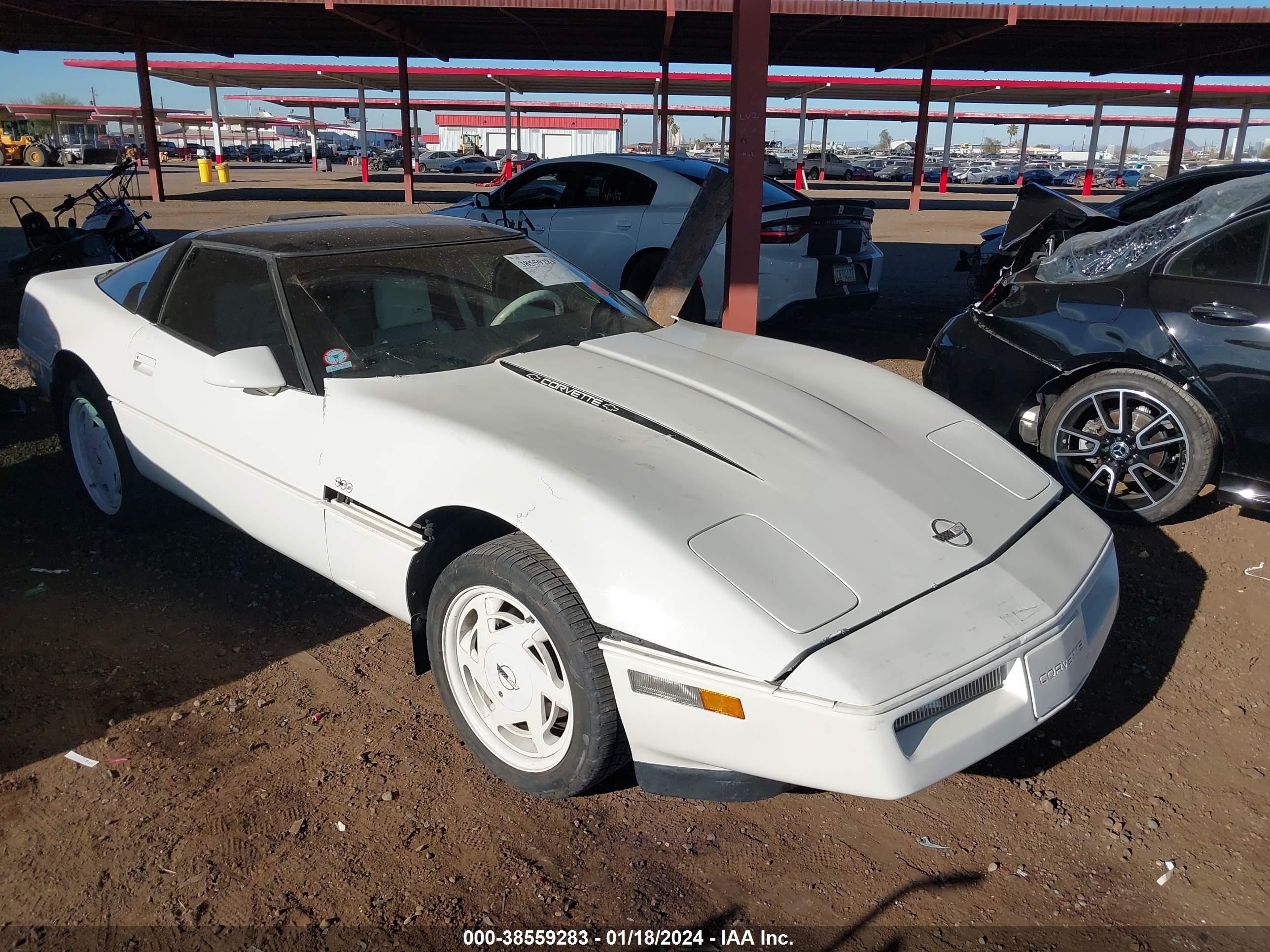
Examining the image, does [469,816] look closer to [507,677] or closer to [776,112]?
[507,677]

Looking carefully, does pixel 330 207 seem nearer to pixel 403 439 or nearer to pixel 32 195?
pixel 32 195

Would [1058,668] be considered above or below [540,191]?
below

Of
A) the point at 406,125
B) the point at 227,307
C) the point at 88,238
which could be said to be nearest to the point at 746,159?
the point at 227,307

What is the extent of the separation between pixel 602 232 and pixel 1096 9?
14331 mm

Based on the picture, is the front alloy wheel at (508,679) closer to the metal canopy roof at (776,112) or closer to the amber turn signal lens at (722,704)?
the amber turn signal lens at (722,704)

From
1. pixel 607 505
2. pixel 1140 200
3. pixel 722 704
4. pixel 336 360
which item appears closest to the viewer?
pixel 722 704

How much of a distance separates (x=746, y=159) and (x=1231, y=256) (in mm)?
2715

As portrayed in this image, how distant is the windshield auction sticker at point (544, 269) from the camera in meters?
3.78

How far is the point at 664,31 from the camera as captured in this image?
60.6 ft

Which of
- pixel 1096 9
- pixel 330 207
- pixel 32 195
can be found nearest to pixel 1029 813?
pixel 1096 9

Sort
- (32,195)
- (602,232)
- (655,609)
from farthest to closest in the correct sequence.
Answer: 1. (32,195)
2. (602,232)
3. (655,609)

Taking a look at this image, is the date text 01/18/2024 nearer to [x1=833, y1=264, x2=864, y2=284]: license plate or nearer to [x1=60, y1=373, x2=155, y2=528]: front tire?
[x1=60, y1=373, x2=155, y2=528]: front tire

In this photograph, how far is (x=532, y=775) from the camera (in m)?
2.55

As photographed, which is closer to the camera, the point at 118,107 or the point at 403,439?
the point at 403,439
